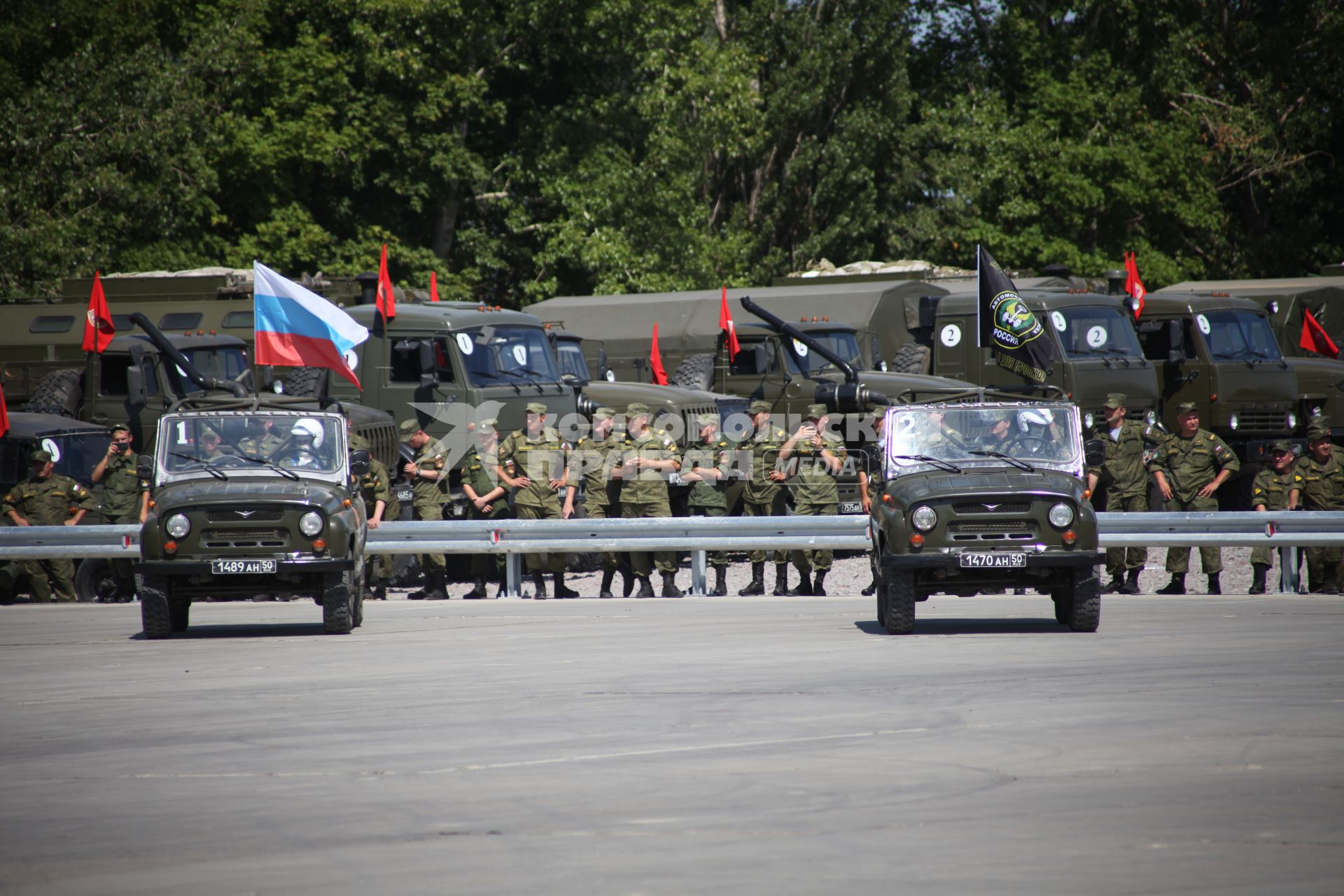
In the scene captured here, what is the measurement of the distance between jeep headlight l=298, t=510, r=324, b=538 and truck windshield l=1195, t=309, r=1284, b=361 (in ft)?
45.6

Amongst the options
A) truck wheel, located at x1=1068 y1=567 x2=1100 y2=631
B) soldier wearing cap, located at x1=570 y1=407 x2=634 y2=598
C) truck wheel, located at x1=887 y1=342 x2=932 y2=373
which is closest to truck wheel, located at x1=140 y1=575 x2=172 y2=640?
soldier wearing cap, located at x1=570 y1=407 x2=634 y2=598

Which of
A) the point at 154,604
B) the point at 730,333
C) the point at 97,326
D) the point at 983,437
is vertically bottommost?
the point at 154,604

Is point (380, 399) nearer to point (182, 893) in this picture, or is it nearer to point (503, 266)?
point (182, 893)

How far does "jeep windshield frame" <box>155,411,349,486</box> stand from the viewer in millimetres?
13453

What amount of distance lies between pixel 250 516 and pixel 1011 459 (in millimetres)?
5948

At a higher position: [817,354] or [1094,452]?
[817,354]

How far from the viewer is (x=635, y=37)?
36375 millimetres

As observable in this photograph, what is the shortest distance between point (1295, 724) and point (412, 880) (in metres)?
4.93

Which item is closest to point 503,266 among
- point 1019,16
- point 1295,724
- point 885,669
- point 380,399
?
point 1019,16

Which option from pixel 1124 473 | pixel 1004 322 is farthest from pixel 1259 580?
pixel 1004 322

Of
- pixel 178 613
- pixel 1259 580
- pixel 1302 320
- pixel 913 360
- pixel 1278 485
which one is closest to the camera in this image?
pixel 178 613

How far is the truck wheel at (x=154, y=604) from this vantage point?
12930 millimetres

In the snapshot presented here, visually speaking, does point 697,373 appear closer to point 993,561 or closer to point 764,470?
point 764,470

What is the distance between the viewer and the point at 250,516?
501 inches
